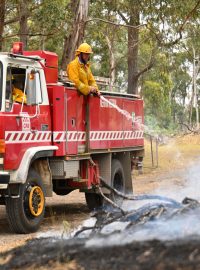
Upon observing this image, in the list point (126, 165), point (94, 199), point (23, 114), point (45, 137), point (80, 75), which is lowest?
point (94, 199)

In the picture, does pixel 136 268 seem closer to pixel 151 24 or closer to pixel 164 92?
pixel 151 24

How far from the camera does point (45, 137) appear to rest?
9.80 meters

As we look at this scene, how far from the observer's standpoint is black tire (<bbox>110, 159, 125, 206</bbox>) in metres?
12.2

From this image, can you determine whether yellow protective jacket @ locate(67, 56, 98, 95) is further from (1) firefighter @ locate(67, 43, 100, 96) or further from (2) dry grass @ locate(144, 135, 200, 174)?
(2) dry grass @ locate(144, 135, 200, 174)

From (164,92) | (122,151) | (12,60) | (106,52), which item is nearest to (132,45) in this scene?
(106,52)

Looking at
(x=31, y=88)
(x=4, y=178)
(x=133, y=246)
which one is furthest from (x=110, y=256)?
(x=31, y=88)

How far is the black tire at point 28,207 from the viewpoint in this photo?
360 inches

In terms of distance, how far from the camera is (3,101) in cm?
894

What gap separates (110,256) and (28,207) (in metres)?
4.35

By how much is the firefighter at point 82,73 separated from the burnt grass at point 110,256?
15.9ft

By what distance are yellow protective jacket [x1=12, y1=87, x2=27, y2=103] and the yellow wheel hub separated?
1.44 m

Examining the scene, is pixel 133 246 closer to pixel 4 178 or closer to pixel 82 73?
pixel 4 178

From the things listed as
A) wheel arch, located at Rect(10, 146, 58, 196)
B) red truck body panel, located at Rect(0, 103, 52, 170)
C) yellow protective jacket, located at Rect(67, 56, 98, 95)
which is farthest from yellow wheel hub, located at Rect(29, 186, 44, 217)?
yellow protective jacket, located at Rect(67, 56, 98, 95)

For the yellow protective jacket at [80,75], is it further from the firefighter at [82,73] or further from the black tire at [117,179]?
the black tire at [117,179]
